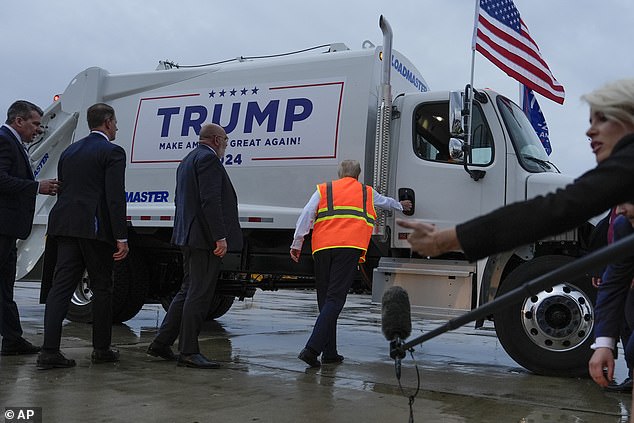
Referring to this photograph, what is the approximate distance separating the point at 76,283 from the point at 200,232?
99 centimetres

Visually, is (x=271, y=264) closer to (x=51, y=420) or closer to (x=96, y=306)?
(x=96, y=306)

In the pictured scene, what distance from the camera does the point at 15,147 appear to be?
218 inches

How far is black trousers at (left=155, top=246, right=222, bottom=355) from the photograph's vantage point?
17.6 feet

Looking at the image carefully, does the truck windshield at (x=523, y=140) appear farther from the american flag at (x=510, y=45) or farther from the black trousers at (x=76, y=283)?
the black trousers at (x=76, y=283)

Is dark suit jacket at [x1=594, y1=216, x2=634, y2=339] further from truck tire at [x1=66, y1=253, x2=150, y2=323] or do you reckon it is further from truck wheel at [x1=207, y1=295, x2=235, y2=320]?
truck wheel at [x1=207, y1=295, x2=235, y2=320]

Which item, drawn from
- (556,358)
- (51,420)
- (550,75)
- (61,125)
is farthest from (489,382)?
(61,125)

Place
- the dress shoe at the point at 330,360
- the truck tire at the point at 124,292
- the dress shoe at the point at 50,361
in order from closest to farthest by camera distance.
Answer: the dress shoe at the point at 50,361
the dress shoe at the point at 330,360
the truck tire at the point at 124,292

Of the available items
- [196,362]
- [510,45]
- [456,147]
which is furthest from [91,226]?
[510,45]

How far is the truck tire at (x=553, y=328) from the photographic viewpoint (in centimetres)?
557

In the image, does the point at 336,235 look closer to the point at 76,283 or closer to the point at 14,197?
the point at 76,283

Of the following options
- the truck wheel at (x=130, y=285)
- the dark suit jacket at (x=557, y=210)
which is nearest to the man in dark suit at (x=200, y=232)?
the truck wheel at (x=130, y=285)

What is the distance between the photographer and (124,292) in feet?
26.3

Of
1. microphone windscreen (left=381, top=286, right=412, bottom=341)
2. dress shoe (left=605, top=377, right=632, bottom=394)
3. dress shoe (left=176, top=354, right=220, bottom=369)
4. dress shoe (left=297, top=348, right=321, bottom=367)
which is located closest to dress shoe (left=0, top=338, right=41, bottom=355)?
dress shoe (left=176, top=354, right=220, bottom=369)

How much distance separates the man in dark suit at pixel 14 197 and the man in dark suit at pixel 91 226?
0.23 metres
